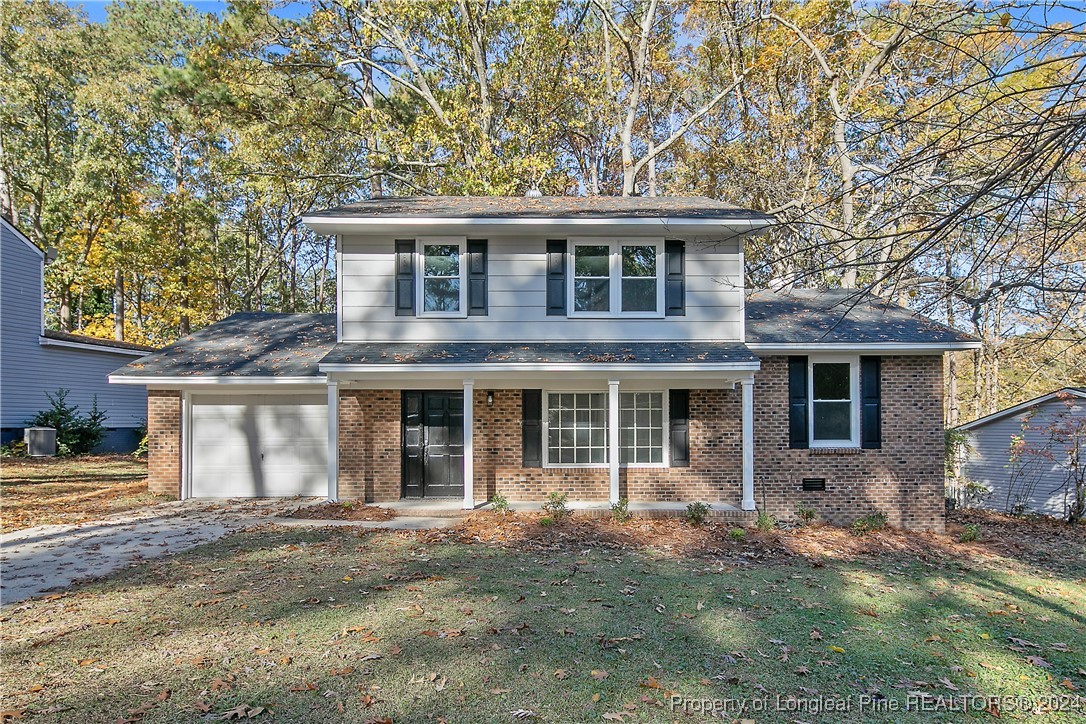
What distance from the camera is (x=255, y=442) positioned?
11180 millimetres

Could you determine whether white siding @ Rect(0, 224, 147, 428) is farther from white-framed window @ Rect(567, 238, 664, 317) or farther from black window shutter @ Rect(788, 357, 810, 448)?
black window shutter @ Rect(788, 357, 810, 448)

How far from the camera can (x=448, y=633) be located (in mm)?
4637

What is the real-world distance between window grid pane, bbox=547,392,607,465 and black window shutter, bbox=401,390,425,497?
2.38m

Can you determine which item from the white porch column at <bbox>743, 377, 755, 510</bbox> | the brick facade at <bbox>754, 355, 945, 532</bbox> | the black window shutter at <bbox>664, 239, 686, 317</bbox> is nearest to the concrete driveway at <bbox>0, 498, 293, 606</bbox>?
the black window shutter at <bbox>664, 239, 686, 317</bbox>

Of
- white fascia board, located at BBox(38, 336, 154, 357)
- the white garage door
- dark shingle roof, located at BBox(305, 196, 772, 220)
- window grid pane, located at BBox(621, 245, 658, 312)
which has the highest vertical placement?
dark shingle roof, located at BBox(305, 196, 772, 220)

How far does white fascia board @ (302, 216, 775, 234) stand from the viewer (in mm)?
9602

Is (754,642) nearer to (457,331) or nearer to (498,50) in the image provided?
(457,331)

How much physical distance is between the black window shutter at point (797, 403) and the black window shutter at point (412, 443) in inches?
262

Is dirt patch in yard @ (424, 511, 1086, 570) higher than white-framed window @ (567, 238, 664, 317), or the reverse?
white-framed window @ (567, 238, 664, 317)

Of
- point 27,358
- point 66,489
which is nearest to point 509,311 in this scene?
point 66,489

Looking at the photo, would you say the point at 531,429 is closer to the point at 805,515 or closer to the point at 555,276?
the point at 555,276

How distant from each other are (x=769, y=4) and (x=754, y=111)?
132 inches

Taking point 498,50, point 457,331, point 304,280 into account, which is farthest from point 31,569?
point 304,280

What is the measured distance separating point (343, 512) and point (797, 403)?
802 centimetres
